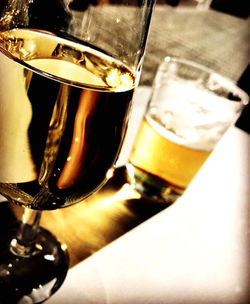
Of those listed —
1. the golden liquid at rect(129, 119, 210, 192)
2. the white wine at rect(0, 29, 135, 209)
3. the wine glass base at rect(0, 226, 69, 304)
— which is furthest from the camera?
the golden liquid at rect(129, 119, 210, 192)

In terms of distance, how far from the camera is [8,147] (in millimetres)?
344

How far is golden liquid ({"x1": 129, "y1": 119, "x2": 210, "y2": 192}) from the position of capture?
2.01 ft

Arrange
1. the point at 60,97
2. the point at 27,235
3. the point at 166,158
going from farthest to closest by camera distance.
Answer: the point at 166,158 < the point at 27,235 < the point at 60,97

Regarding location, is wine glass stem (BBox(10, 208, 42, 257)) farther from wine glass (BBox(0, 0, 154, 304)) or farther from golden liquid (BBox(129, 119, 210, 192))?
golden liquid (BBox(129, 119, 210, 192))

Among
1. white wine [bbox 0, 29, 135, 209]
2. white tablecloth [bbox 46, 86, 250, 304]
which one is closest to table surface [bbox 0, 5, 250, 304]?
white tablecloth [bbox 46, 86, 250, 304]

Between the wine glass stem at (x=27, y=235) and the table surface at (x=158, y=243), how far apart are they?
0.04 metres

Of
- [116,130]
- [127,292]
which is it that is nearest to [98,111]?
[116,130]

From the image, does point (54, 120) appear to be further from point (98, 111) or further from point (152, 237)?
point (152, 237)

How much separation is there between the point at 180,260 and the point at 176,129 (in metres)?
0.22

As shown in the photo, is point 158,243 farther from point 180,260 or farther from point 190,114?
point 190,114

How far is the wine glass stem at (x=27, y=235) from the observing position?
463mm

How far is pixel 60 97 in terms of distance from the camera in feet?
1.07

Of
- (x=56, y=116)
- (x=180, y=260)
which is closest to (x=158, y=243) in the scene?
(x=180, y=260)

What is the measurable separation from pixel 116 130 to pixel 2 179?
0.13 meters
